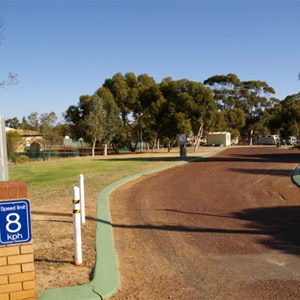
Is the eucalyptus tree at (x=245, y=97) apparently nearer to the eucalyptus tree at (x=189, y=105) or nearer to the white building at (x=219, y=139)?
the white building at (x=219, y=139)

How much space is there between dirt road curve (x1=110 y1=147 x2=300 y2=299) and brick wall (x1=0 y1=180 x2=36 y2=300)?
1.00 m

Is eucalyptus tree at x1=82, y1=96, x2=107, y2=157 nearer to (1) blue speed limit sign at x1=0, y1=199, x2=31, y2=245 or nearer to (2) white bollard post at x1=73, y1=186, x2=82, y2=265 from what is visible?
(2) white bollard post at x1=73, y1=186, x2=82, y2=265

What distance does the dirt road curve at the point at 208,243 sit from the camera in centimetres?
450

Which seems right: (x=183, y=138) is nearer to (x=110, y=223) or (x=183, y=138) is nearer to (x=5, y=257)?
(x=110, y=223)

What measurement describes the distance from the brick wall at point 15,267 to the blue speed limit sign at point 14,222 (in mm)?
51

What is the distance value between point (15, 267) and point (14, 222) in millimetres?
445

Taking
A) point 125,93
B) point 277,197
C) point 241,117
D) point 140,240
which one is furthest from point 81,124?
point 241,117

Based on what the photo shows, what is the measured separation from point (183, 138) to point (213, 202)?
Result: 73.9 ft

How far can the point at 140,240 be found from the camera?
6598 millimetres

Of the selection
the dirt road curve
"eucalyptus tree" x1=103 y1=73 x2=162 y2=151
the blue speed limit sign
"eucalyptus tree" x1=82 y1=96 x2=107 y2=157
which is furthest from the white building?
the blue speed limit sign

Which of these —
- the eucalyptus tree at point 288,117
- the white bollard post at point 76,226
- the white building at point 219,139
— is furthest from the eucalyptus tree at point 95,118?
the eucalyptus tree at point 288,117

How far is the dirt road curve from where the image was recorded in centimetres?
450

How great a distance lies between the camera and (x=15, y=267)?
12.5 feet

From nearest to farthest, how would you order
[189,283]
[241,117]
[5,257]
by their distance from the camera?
[5,257], [189,283], [241,117]
